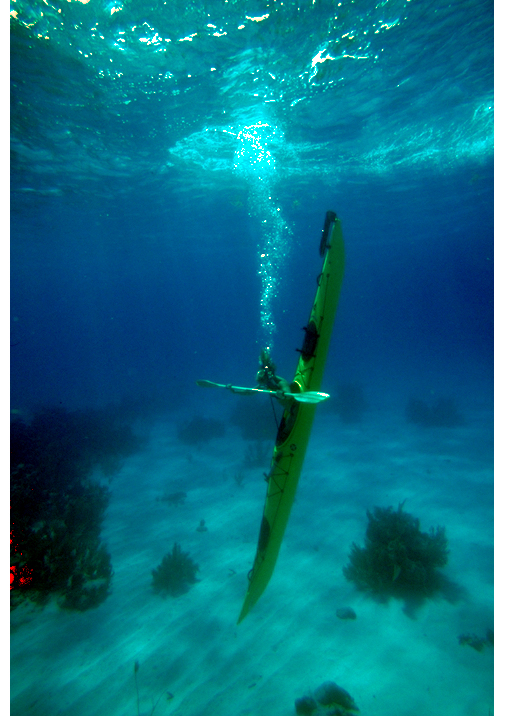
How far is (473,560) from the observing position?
6.68 meters

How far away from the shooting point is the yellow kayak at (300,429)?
5148 mm

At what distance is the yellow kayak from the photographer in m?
5.15

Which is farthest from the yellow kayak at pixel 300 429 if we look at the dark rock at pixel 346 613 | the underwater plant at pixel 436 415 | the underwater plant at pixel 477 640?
the underwater plant at pixel 436 415

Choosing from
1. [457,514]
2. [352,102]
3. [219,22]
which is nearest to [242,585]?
[457,514]

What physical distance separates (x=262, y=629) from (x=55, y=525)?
17.0 feet

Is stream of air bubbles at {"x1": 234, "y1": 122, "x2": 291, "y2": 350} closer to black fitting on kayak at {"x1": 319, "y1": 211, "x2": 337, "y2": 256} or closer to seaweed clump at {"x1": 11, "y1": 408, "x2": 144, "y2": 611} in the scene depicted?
black fitting on kayak at {"x1": 319, "y1": 211, "x2": 337, "y2": 256}

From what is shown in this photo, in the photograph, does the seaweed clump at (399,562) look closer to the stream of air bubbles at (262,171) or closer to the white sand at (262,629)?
the white sand at (262,629)

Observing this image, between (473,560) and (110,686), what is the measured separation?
23.1 feet

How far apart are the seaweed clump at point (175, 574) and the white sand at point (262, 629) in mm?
226

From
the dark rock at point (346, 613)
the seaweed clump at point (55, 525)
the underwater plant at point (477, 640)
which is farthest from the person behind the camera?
the seaweed clump at point (55, 525)

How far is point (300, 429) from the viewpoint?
5.12 meters

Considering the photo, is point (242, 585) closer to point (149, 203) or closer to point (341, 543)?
point (341, 543)

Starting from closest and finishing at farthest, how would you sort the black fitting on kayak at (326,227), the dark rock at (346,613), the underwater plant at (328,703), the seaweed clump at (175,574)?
the underwater plant at (328,703) < the black fitting on kayak at (326,227) < the dark rock at (346,613) < the seaweed clump at (175,574)

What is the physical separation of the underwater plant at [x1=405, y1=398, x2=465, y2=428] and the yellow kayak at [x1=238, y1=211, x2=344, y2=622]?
44.5 ft
